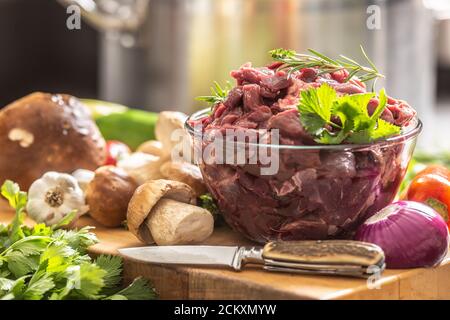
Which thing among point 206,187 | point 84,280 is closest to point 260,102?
point 206,187

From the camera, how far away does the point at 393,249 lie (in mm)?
1201

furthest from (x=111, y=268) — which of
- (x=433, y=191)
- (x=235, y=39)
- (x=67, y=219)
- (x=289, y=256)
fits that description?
(x=235, y=39)

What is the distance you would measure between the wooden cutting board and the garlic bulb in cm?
18

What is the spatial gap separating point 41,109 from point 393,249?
0.80 metres

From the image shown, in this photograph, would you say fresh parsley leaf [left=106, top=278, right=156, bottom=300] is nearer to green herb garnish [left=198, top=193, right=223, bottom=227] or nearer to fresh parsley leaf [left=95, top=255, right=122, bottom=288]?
fresh parsley leaf [left=95, top=255, right=122, bottom=288]

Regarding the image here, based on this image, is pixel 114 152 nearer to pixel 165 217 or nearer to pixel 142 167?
pixel 142 167

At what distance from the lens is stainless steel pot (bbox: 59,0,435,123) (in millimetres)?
2430

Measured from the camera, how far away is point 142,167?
156cm

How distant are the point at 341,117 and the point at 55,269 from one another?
47cm

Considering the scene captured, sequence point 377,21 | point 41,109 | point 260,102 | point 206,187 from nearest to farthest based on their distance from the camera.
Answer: point 260,102
point 206,187
point 41,109
point 377,21

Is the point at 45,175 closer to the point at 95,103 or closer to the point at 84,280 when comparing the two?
the point at 84,280

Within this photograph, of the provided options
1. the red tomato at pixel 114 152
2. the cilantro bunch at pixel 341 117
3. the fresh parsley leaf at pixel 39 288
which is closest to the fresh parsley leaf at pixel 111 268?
the fresh parsley leaf at pixel 39 288

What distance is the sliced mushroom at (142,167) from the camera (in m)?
1.54

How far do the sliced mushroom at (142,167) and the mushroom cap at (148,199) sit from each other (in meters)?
0.19
